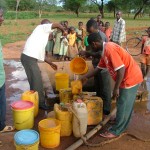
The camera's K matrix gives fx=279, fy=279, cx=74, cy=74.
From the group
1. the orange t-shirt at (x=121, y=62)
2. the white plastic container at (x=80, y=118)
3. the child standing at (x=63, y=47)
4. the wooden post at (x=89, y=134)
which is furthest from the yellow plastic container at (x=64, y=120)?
the child standing at (x=63, y=47)

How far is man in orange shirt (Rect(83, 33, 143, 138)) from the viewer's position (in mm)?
4066

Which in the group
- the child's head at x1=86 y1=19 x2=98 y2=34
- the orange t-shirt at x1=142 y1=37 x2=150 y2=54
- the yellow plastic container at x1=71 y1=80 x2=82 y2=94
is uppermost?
the child's head at x1=86 y1=19 x2=98 y2=34

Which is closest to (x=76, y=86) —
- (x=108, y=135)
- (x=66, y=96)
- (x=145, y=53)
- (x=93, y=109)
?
(x=66, y=96)

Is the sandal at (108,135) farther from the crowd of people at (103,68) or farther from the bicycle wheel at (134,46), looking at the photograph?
the bicycle wheel at (134,46)

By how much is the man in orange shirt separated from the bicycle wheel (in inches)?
338

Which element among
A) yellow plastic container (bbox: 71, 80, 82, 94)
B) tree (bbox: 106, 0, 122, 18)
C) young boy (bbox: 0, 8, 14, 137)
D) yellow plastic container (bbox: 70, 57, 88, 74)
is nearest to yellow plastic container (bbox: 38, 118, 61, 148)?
young boy (bbox: 0, 8, 14, 137)

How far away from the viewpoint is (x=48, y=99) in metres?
5.94

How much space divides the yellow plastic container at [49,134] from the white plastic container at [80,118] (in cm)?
30

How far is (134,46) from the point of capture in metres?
14.7

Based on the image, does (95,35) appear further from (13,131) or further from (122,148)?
(13,131)

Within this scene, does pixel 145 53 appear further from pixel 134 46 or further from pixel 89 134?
pixel 134 46

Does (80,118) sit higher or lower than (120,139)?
higher

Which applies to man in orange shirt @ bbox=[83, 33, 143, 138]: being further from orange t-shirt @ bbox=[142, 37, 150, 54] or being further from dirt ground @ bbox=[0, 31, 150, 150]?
orange t-shirt @ bbox=[142, 37, 150, 54]

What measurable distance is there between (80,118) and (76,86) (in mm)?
989
